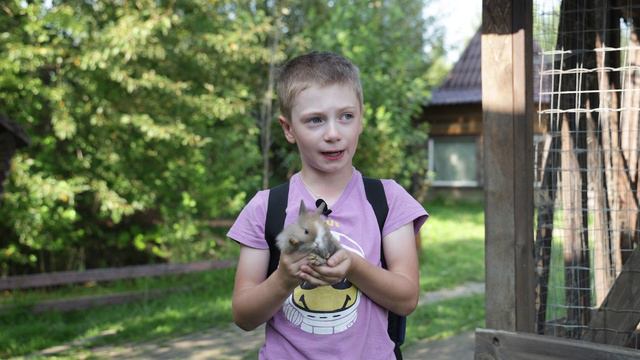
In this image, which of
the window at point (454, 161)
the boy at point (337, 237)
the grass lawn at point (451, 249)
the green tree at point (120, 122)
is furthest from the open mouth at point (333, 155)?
the window at point (454, 161)

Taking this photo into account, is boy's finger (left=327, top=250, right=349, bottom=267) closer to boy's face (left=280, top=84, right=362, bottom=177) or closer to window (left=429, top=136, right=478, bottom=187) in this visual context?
boy's face (left=280, top=84, right=362, bottom=177)

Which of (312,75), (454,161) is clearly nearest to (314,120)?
(312,75)

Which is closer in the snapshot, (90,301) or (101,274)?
(90,301)

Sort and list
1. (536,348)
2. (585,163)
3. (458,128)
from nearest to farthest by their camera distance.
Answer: (536,348) → (585,163) → (458,128)

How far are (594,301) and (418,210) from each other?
116 inches

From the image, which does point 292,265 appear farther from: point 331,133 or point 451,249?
point 451,249

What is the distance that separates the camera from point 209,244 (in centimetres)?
948

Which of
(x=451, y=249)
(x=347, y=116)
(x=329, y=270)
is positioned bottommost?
(x=451, y=249)

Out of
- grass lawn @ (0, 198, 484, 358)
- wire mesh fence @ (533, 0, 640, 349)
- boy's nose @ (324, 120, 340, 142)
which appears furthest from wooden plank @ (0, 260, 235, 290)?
boy's nose @ (324, 120, 340, 142)

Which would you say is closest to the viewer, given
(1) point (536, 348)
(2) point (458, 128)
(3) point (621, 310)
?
(1) point (536, 348)

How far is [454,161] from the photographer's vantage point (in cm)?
2214

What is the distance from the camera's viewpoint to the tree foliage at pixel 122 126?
7293mm

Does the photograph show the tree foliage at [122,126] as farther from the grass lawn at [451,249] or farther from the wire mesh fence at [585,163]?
the wire mesh fence at [585,163]

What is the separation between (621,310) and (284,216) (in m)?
2.19
